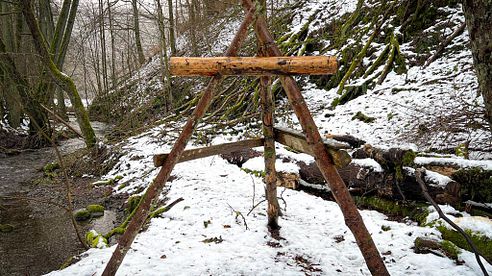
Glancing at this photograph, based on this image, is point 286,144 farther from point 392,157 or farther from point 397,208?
point 397,208

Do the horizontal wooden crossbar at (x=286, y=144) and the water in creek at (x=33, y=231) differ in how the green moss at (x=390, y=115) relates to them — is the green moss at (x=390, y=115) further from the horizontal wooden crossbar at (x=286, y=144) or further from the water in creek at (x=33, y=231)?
the water in creek at (x=33, y=231)

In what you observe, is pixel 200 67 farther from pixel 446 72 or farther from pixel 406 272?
pixel 446 72

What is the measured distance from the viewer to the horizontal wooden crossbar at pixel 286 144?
2.60 m

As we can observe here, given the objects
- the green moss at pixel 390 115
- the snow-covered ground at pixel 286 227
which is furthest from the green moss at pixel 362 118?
the green moss at pixel 390 115

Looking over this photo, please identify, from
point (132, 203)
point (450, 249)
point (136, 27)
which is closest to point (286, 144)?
point (450, 249)

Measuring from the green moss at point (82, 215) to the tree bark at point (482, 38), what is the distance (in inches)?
234

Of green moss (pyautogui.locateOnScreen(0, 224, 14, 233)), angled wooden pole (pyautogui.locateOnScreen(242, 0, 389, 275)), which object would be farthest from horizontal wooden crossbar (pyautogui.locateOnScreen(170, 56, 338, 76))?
green moss (pyautogui.locateOnScreen(0, 224, 14, 233))

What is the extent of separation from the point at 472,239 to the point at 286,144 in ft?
6.69

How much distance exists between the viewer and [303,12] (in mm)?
11586

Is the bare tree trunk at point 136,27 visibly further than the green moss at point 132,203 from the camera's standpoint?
Yes

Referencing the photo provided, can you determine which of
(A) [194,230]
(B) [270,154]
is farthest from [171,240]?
(B) [270,154]

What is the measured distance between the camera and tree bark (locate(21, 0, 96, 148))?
805 centimetres

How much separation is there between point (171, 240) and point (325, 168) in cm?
222

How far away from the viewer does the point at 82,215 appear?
5.70 meters
